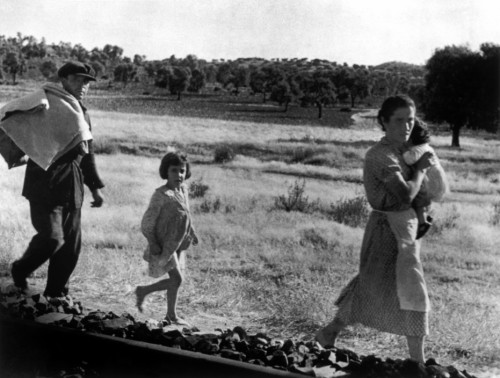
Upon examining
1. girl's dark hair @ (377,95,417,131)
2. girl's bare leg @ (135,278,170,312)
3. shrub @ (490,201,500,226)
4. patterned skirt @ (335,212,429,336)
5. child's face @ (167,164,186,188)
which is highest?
girl's dark hair @ (377,95,417,131)

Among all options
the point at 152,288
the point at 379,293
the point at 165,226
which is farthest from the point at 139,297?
the point at 379,293

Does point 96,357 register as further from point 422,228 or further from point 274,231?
point 422,228

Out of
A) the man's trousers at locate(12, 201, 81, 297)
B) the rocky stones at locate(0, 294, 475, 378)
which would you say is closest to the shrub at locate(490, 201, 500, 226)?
the rocky stones at locate(0, 294, 475, 378)

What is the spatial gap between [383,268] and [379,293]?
5.6 inches

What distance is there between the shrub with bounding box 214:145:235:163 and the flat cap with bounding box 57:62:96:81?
1324mm

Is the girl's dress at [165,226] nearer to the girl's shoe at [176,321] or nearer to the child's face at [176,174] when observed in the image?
the child's face at [176,174]

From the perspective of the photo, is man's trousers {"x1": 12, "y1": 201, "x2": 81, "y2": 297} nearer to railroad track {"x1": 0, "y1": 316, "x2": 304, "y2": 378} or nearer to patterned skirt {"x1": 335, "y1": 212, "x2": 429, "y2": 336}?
railroad track {"x1": 0, "y1": 316, "x2": 304, "y2": 378}

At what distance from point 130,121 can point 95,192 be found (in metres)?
1.45

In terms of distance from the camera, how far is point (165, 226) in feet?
17.7

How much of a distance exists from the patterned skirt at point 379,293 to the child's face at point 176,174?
1.50 m

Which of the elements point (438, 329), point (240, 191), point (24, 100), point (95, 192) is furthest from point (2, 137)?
point (438, 329)

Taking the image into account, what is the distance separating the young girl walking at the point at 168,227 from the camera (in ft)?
17.5

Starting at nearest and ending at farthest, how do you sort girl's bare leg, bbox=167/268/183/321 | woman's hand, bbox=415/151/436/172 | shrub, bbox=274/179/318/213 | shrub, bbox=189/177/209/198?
woman's hand, bbox=415/151/436/172 < girl's bare leg, bbox=167/268/183/321 < shrub, bbox=274/179/318/213 < shrub, bbox=189/177/209/198

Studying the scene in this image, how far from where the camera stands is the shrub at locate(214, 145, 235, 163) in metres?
6.57
